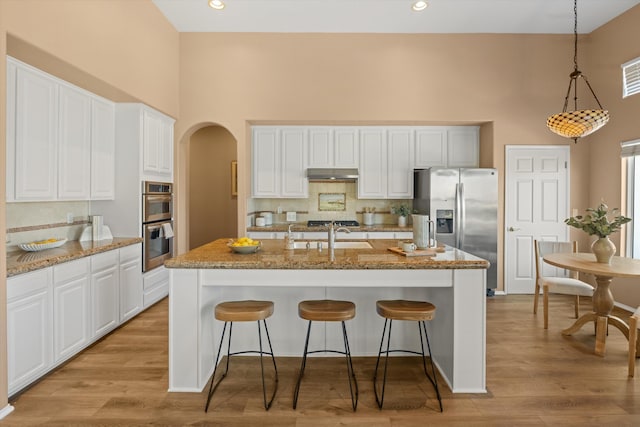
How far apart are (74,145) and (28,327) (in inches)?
70.6

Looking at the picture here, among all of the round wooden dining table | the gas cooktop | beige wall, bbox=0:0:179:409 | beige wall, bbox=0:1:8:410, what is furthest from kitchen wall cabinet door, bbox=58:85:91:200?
the round wooden dining table

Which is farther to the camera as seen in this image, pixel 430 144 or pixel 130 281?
pixel 430 144

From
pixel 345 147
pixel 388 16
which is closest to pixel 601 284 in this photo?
pixel 345 147

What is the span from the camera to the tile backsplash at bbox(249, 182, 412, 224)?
6273mm

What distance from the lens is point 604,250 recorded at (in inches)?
139

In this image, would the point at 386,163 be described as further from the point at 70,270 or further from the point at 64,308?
the point at 64,308

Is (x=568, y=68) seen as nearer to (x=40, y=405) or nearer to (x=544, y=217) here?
→ (x=544, y=217)

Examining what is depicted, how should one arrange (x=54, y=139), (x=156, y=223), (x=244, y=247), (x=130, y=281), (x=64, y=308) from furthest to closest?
(x=156, y=223) < (x=130, y=281) < (x=54, y=139) < (x=64, y=308) < (x=244, y=247)

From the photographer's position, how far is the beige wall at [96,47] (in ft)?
8.32

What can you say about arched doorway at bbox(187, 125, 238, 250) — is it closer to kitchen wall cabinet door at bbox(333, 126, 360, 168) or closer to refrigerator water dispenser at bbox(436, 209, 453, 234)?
kitchen wall cabinet door at bbox(333, 126, 360, 168)

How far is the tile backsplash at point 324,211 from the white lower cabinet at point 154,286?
6.02 feet

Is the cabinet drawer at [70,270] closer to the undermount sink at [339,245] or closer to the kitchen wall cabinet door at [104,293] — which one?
the kitchen wall cabinet door at [104,293]

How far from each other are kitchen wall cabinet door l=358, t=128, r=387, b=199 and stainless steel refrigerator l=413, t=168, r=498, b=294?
744mm

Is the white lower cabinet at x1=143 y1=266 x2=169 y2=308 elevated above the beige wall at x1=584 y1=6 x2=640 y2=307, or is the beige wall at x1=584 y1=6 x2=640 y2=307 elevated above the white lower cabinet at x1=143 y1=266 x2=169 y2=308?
the beige wall at x1=584 y1=6 x2=640 y2=307
